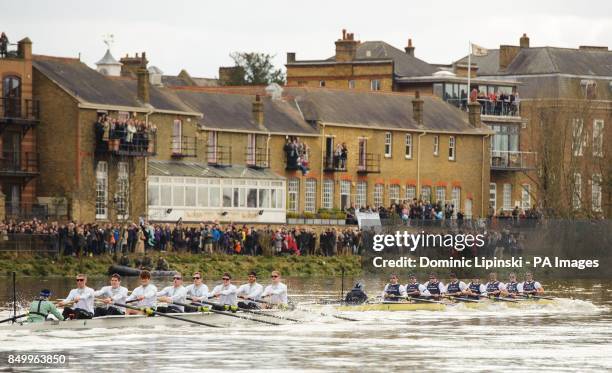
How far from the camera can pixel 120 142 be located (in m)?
85.5

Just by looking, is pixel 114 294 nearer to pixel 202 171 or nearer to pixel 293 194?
pixel 202 171

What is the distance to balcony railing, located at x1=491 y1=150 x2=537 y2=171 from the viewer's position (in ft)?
374

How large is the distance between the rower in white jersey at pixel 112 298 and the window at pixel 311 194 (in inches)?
1879

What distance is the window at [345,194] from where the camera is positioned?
101 m

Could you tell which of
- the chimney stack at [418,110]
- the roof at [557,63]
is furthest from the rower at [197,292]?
the roof at [557,63]

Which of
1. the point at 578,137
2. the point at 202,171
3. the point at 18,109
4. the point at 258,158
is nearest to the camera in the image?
the point at 18,109

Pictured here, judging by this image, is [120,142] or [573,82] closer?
[120,142]

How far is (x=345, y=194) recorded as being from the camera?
10175cm

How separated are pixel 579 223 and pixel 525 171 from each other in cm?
3015

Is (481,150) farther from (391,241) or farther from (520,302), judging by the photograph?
(520,302)

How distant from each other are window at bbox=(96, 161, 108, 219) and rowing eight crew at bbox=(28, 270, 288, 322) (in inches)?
1179

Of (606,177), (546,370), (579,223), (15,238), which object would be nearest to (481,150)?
(606,177)

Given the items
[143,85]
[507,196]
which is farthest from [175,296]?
[507,196]

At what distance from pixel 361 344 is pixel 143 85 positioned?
139ft
